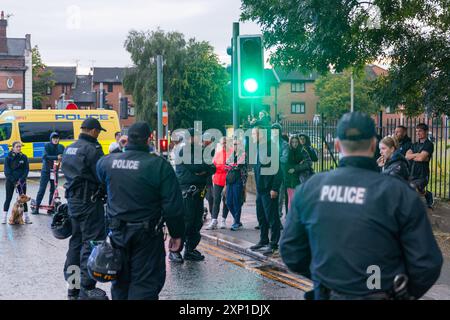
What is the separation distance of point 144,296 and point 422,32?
965 cm

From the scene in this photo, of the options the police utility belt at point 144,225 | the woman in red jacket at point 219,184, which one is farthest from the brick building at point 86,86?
the police utility belt at point 144,225

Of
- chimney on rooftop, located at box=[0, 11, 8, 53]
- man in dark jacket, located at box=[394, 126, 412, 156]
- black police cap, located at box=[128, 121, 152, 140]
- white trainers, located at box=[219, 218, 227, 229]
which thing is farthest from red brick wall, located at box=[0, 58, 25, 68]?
black police cap, located at box=[128, 121, 152, 140]

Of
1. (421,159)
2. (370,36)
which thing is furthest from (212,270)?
(370,36)

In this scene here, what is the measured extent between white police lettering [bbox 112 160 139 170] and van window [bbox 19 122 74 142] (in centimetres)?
2313

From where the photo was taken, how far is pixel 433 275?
346 cm

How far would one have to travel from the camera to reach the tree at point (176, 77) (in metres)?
62.2

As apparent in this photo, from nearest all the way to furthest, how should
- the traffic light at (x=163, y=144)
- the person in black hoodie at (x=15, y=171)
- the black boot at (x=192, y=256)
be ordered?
the black boot at (x=192, y=256) < the person in black hoodie at (x=15, y=171) < the traffic light at (x=163, y=144)

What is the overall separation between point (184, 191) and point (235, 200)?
318 cm

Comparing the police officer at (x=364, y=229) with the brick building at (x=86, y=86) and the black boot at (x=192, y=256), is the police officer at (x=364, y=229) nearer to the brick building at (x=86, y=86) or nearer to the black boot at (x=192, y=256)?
the black boot at (x=192, y=256)

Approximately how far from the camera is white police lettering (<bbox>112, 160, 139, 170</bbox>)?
5637 millimetres

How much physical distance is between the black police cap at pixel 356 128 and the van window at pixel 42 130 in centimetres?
2559

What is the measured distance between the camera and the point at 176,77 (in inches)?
2459

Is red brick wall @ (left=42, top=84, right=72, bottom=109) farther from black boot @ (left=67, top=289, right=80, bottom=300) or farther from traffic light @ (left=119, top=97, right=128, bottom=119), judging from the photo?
black boot @ (left=67, top=289, right=80, bottom=300)
